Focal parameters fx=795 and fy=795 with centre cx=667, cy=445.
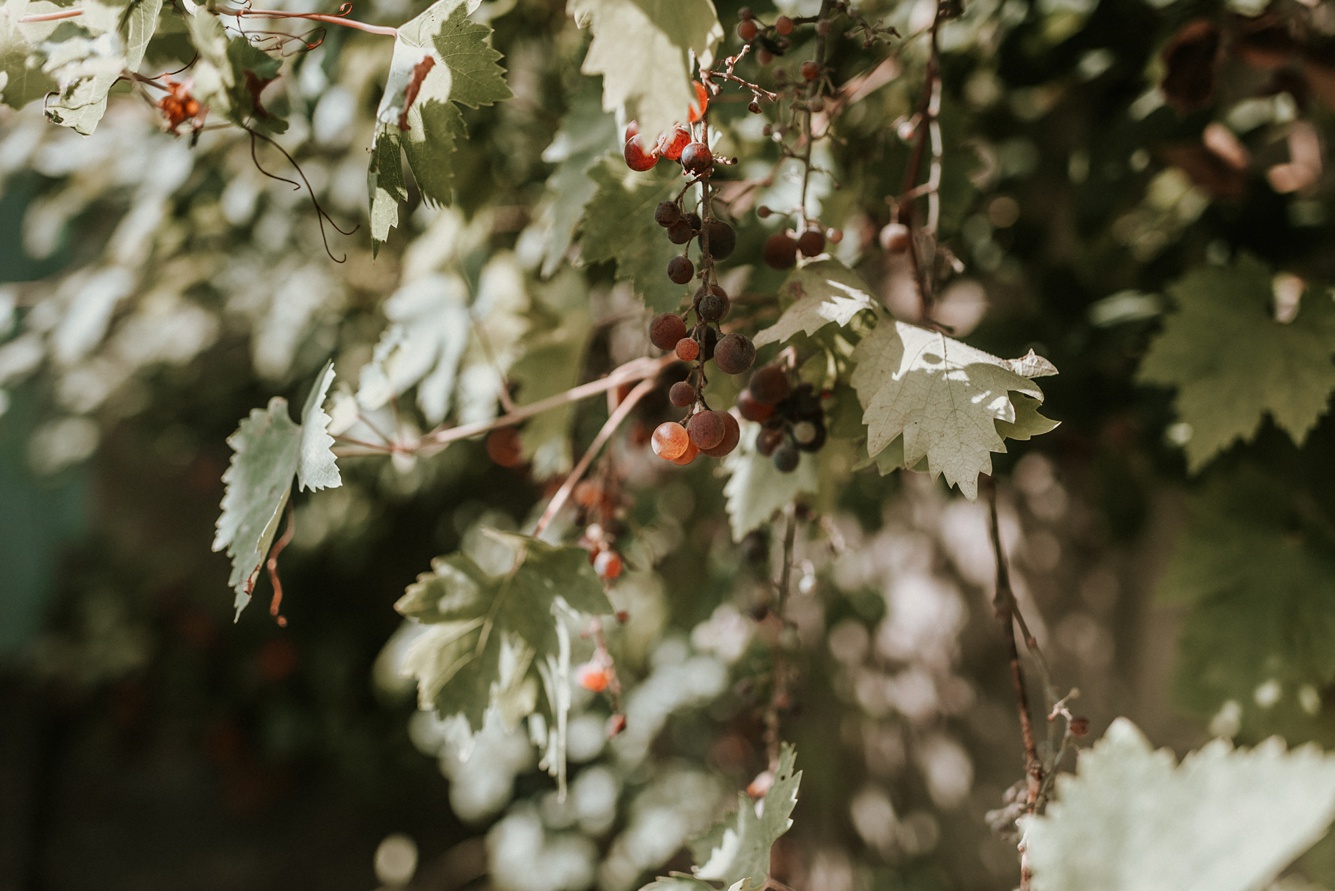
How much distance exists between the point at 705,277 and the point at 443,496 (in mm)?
2178

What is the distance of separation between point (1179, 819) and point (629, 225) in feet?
2.12

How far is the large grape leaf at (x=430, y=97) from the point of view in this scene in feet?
2.35

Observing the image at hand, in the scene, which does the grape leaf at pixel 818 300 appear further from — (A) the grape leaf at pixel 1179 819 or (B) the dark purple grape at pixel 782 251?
(A) the grape leaf at pixel 1179 819

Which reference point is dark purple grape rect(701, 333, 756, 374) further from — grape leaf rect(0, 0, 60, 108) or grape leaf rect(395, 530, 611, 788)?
grape leaf rect(0, 0, 60, 108)

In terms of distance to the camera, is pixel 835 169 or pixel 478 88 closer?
pixel 478 88

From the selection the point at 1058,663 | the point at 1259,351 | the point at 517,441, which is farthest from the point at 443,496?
the point at 1259,351

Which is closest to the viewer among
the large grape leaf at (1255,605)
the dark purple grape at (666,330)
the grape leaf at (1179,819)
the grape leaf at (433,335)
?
the grape leaf at (1179,819)

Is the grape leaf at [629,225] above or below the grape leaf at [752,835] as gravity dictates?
above

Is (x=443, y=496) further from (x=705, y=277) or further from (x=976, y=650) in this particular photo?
(x=705, y=277)

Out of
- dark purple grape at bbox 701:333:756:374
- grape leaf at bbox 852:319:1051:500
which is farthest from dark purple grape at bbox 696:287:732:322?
grape leaf at bbox 852:319:1051:500

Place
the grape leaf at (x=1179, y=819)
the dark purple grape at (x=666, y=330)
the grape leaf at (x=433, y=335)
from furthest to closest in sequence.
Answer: the grape leaf at (x=433, y=335) < the dark purple grape at (x=666, y=330) < the grape leaf at (x=1179, y=819)

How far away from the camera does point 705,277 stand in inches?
25.8

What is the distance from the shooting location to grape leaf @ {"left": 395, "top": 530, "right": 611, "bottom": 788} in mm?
847

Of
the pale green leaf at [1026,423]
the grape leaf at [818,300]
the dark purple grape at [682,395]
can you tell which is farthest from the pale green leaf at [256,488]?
the pale green leaf at [1026,423]
